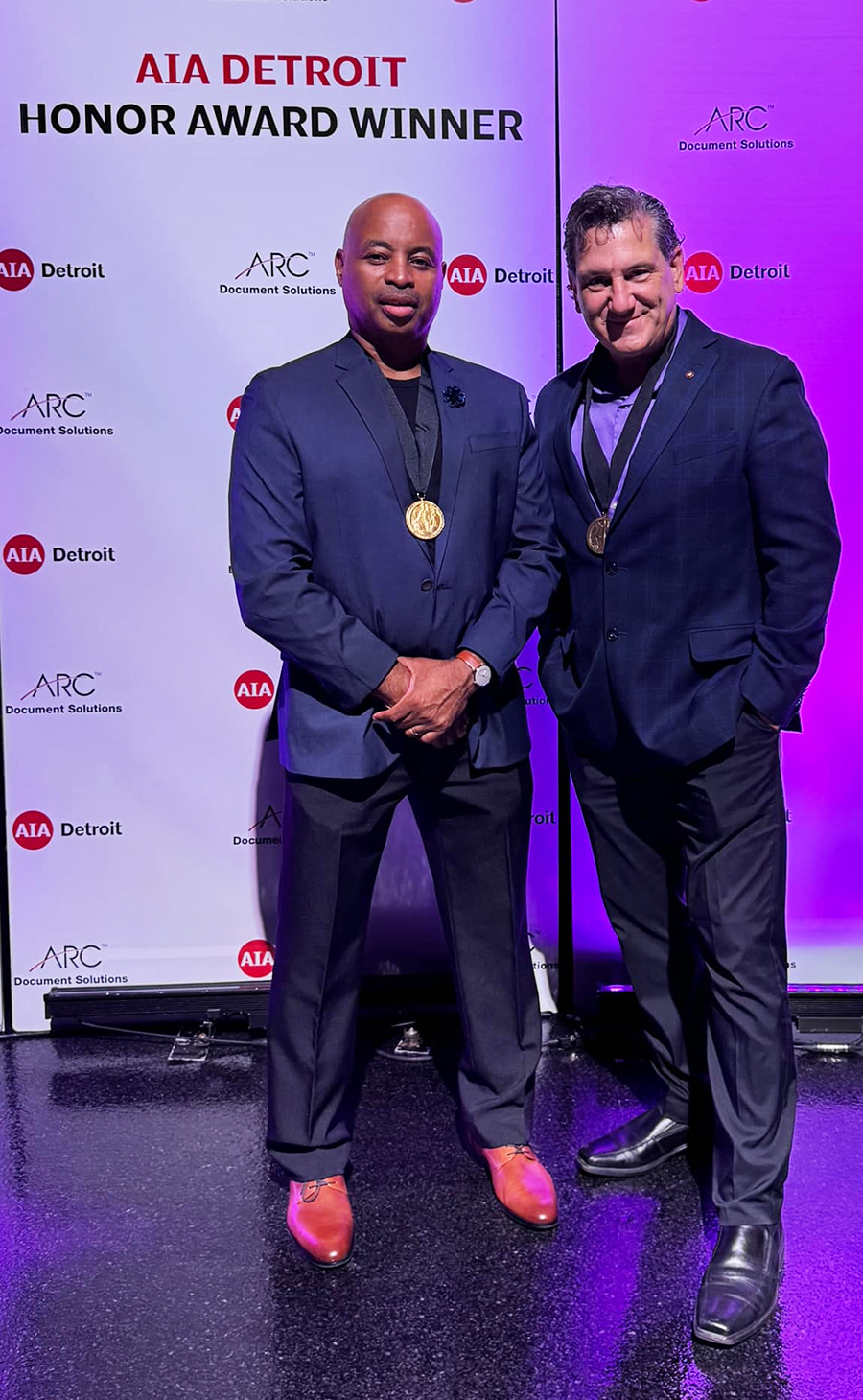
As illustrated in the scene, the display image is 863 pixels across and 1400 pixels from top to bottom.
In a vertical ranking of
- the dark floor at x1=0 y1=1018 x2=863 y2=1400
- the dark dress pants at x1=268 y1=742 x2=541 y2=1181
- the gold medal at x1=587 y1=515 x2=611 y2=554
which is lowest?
the dark floor at x1=0 y1=1018 x2=863 y2=1400

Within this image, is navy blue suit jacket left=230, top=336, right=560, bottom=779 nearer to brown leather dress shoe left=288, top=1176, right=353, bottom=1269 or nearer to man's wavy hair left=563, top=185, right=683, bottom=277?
man's wavy hair left=563, top=185, right=683, bottom=277

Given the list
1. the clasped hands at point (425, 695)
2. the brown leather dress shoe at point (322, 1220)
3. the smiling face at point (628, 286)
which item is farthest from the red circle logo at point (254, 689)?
the smiling face at point (628, 286)

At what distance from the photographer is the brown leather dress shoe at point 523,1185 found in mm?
2701

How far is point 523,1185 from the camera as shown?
2.75 meters

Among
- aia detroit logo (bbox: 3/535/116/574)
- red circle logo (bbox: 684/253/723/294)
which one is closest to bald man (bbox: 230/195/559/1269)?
red circle logo (bbox: 684/253/723/294)

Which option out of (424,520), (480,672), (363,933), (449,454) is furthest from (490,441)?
(363,933)

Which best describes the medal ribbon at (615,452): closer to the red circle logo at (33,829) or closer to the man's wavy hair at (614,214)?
the man's wavy hair at (614,214)

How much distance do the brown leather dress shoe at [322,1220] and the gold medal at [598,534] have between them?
4.57ft

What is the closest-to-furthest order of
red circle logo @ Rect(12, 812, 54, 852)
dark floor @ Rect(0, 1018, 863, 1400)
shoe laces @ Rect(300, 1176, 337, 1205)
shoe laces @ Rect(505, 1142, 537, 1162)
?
dark floor @ Rect(0, 1018, 863, 1400) < shoe laces @ Rect(300, 1176, 337, 1205) < shoe laces @ Rect(505, 1142, 537, 1162) < red circle logo @ Rect(12, 812, 54, 852)

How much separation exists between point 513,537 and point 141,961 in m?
1.76

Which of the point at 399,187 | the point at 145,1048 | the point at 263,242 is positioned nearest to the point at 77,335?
the point at 263,242

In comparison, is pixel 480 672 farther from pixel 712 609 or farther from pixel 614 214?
pixel 614 214

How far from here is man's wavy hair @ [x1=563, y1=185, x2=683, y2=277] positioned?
2.47m

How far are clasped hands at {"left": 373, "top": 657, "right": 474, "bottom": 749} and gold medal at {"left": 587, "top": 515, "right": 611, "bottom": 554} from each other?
349 mm
